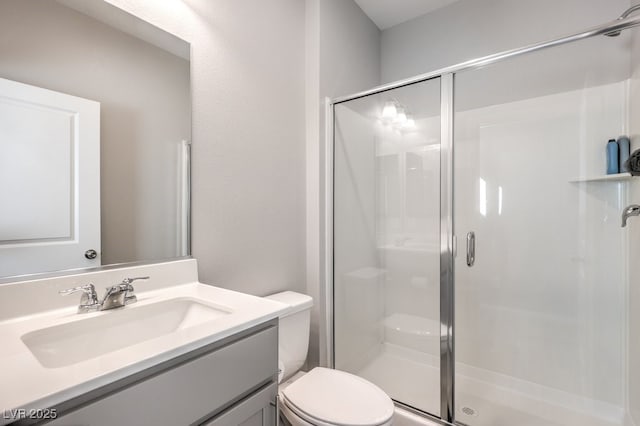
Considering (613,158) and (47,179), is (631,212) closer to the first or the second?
(613,158)

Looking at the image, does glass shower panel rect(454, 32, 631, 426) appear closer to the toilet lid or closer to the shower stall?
the shower stall

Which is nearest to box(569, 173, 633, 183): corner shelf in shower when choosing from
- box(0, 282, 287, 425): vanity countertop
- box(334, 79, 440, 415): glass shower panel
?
box(334, 79, 440, 415): glass shower panel

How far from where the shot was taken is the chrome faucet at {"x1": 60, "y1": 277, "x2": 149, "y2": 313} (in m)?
0.90

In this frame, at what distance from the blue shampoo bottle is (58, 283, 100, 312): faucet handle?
2.33m

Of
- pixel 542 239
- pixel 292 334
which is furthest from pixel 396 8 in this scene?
pixel 292 334

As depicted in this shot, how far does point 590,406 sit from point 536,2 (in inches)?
95.7

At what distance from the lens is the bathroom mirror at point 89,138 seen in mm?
856

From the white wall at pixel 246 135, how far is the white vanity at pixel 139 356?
0.34 metres

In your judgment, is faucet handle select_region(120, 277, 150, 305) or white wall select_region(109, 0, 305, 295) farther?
white wall select_region(109, 0, 305, 295)

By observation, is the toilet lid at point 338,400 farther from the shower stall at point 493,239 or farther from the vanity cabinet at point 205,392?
the shower stall at point 493,239

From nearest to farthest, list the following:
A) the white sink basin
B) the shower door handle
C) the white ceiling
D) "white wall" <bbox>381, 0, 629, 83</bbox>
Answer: the white sink basin, "white wall" <bbox>381, 0, 629, 83</bbox>, the shower door handle, the white ceiling

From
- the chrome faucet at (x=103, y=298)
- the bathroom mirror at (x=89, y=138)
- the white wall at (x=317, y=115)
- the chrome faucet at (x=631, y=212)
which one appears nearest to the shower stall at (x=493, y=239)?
the white wall at (x=317, y=115)

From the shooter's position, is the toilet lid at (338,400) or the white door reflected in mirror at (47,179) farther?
the toilet lid at (338,400)

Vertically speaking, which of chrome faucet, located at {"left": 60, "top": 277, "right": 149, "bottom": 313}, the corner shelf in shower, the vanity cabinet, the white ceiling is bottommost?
the vanity cabinet
